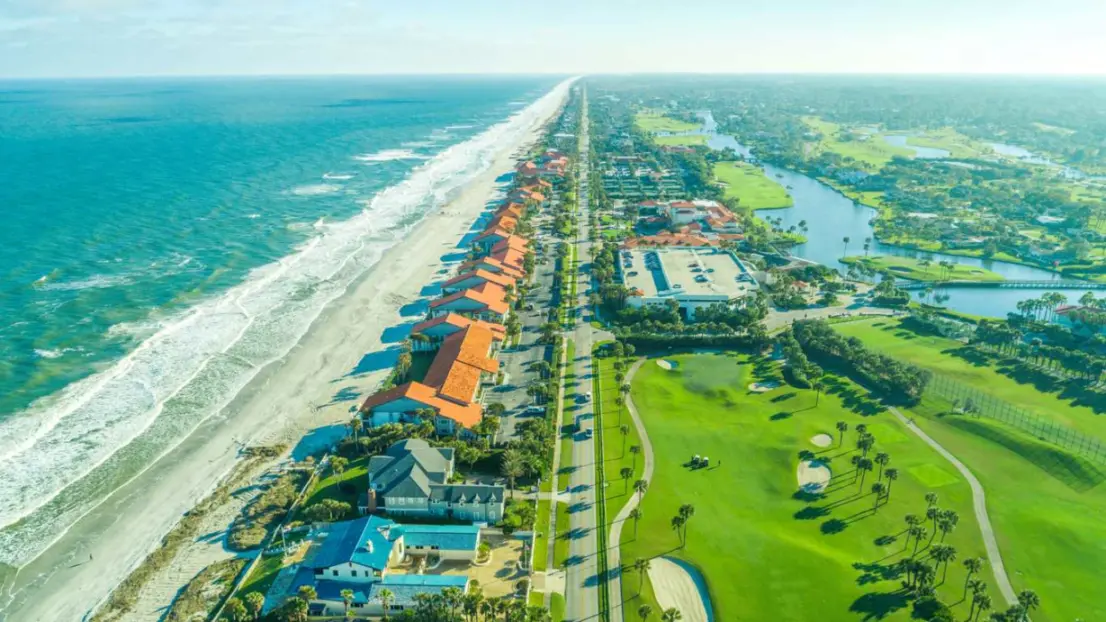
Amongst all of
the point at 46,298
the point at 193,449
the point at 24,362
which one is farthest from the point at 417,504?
the point at 46,298

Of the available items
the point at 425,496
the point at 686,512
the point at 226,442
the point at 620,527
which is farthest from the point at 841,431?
the point at 226,442

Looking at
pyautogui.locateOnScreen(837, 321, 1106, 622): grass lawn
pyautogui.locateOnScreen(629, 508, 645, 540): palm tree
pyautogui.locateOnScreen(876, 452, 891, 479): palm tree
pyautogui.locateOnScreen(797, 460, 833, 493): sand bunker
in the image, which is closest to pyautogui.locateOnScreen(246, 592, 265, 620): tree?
pyautogui.locateOnScreen(629, 508, 645, 540): palm tree

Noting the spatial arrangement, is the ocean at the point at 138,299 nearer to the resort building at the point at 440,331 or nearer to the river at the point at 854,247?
the resort building at the point at 440,331

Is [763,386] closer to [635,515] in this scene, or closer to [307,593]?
[635,515]

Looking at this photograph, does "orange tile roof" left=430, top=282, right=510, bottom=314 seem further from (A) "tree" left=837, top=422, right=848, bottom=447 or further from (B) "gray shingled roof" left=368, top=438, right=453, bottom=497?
(A) "tree" left=837, top=422, right=848, bottom=447

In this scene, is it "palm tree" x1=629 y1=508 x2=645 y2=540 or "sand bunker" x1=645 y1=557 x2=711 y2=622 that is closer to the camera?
"sand bunker" x1=645 y1=557 x2=711 y2=622

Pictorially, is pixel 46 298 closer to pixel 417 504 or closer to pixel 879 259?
pixel 417 504

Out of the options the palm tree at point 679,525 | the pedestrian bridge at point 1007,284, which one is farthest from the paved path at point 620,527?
the pedestrian bridge at point 1007,284
